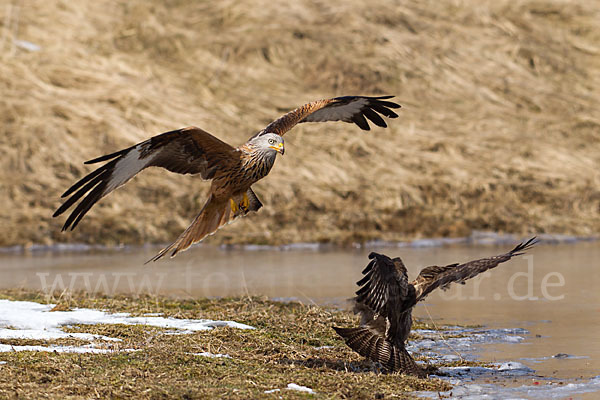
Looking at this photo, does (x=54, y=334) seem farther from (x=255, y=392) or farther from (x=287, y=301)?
(x=287, y=301)

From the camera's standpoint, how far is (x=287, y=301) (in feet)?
33.1

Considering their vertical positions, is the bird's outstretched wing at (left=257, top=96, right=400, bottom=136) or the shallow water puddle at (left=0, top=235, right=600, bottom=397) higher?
the bird's outstretched wing at (left=257, top=96, right=400, bottom=136)

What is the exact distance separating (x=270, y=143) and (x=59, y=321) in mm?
2459

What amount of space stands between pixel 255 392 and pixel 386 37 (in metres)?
24.3

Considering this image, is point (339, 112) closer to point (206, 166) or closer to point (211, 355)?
point (206, 166)

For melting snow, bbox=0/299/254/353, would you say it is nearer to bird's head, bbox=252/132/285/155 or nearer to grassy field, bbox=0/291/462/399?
grassy field, bbox=0/291/462/399

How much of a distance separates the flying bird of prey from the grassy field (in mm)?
163

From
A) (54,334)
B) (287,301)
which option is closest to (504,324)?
(287,301)

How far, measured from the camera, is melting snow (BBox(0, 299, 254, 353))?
23.2ft

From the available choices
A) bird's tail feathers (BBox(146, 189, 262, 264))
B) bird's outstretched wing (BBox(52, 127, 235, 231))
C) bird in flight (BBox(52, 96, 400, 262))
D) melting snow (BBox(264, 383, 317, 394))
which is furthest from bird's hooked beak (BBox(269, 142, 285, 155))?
melting snow (BBox(264, 383, 317, 394))

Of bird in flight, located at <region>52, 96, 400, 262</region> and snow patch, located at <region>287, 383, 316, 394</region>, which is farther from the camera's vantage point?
bird in flight, located at <region>52, 96, 400, 262</region>

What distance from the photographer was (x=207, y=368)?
5.96m

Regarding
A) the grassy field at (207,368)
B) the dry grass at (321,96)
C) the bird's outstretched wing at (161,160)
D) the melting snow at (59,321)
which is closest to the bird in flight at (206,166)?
the bird's outstretched wing at (161,160)

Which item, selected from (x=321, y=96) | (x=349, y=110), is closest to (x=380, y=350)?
(x=349, y=110)
